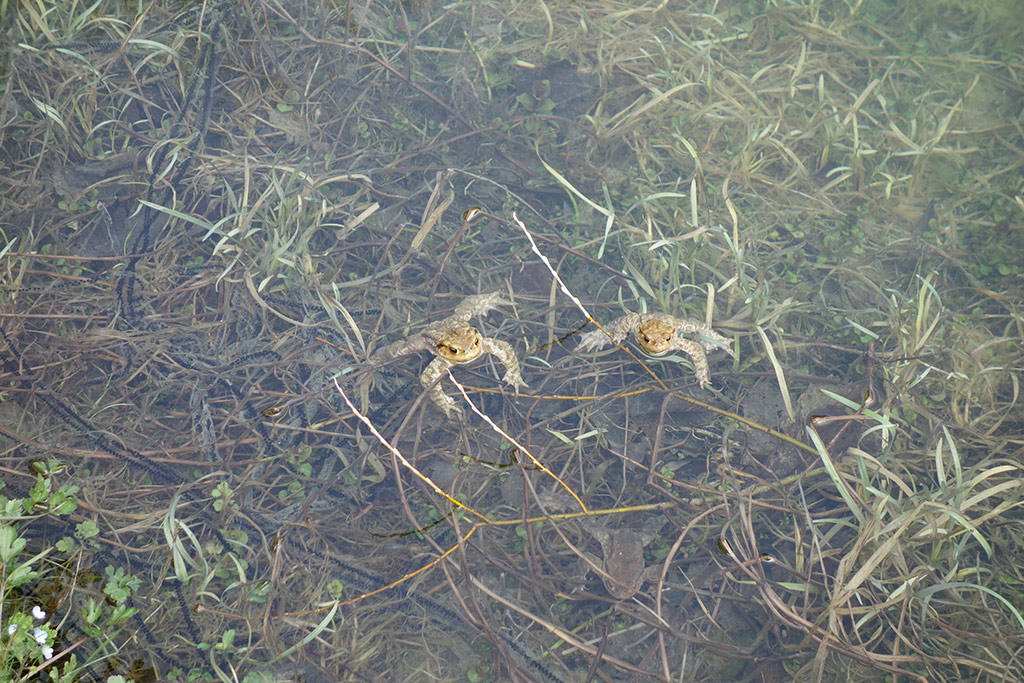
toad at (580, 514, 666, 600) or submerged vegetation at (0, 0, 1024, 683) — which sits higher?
submerged vegetation at (0, 0, 1024, 683)

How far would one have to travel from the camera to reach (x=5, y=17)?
3.00 meters

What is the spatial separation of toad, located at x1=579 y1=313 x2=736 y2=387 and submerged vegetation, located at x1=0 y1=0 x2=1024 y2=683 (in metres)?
0.05

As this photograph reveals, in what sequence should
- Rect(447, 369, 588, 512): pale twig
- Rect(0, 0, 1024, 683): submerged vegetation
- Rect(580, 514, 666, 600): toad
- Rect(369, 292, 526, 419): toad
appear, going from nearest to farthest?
Rect(0, 0, 1024, 683): submerged vegetation < Rect(580, 514, 666, 600): toad < Rect(447, 369, 588, 512): pale twig < Rect(369, 292, 526, 419): toad

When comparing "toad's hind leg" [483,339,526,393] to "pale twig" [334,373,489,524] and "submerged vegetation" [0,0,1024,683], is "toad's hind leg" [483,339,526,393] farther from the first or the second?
"pale twig" [334,373,489,524]

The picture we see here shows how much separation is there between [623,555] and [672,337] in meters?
0.99

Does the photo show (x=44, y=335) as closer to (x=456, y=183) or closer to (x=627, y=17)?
(x=456, y=183)

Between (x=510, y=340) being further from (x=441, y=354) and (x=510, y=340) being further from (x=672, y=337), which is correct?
(x=672, y=337)

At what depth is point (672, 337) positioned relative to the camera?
8.66 feet

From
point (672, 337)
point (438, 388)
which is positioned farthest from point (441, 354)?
point (672, 337)

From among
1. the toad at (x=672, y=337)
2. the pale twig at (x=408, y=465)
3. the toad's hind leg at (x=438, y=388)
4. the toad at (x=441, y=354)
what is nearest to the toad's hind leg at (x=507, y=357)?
the toad at (x=441, y=354)

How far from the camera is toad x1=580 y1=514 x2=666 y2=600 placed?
238 centimetres

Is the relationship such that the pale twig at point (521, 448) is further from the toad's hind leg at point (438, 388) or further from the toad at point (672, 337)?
the toad at point (672, 337)

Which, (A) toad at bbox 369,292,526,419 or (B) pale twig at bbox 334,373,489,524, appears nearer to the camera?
(B) pale twig at bbox 334,373,489,524

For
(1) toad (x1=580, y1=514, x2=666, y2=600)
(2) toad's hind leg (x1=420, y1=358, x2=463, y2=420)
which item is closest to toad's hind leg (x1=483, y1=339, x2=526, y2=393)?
(2) toad's hind leg (x1=420, y1=358, x2=463, y2=420)
